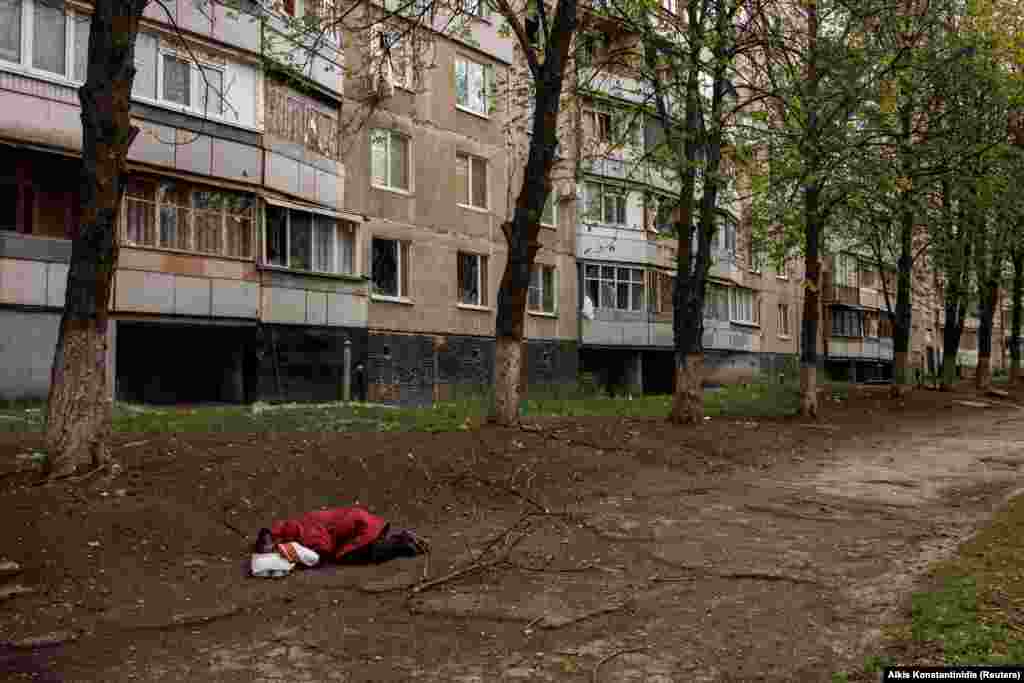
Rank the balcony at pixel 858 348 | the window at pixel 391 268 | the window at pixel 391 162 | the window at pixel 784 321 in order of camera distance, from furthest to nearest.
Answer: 1. the balcony at pixel 858 348
2. the window at pixel 784 321
3. the window at pixel 391 268
4. the window at pixel 391 162

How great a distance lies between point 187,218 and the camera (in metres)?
19.4

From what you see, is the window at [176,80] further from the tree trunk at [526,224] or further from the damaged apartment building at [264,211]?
the tree trunk at [526,224]

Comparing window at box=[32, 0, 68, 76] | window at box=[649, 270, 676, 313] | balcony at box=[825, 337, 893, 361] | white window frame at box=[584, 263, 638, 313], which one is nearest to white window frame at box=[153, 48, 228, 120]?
window at box=[32, 0, 68, 76]

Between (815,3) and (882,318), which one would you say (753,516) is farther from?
(882,318)

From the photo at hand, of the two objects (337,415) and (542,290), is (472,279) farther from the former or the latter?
(337,415)

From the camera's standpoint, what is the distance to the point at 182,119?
62.2 feet

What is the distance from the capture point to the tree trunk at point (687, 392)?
16.5 meters

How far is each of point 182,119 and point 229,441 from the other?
34.8 ft

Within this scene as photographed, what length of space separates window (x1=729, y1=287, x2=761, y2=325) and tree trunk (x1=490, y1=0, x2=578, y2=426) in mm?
28817

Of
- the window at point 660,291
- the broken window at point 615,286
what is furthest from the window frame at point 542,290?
the window at point 660,291

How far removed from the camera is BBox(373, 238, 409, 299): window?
24609mm

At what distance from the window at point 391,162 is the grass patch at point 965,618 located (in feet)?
65.3

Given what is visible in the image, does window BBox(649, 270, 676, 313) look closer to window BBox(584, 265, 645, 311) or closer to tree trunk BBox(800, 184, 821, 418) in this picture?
window BBox(584, 265, 645, 311)

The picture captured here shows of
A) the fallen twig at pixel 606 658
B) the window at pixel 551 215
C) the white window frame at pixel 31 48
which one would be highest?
the white window frame at pixel 31 48
